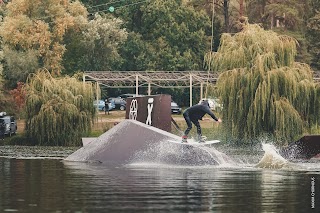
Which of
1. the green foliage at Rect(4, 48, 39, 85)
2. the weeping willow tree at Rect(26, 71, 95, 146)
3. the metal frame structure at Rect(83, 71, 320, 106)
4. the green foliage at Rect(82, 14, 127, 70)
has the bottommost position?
the weeping willow tree at Rect(26, 71, 95, 146)

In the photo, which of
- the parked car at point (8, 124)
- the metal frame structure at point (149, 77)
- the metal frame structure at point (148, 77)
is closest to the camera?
the parked car at point (8, 124)

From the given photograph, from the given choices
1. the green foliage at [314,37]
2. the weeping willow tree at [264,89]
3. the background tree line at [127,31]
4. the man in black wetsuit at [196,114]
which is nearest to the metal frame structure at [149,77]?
the background tree line at [127,31]

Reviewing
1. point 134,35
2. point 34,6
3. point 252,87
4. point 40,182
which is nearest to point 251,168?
point 40,182

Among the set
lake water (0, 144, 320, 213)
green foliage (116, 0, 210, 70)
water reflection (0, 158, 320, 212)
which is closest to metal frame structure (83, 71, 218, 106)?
green foliage (116, 0, 210, 70)

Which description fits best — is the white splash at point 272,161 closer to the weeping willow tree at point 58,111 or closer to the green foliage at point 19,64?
the weeping willow tree at point 58,111

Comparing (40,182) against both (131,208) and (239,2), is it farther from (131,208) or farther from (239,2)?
(239,2)

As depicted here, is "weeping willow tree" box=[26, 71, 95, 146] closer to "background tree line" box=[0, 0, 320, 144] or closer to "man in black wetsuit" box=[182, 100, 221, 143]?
"background tree line" box=[0, 0, 320, 144]

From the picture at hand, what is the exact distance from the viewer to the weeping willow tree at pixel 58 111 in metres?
65.2

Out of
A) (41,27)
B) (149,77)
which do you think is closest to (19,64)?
(41,27)

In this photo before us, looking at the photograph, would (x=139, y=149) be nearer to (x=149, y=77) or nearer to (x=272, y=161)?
(x=272, y=161)

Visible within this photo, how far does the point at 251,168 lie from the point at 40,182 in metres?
10.0

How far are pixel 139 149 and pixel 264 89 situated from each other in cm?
1991

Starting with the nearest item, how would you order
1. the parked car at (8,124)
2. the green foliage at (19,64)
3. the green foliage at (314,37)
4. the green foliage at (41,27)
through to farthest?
the parked car at (8,124)
the green foliage at (19,64)
the green foliage at (41,27)
the green foliage at (314,37)

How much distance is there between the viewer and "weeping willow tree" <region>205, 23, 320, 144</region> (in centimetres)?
5750
